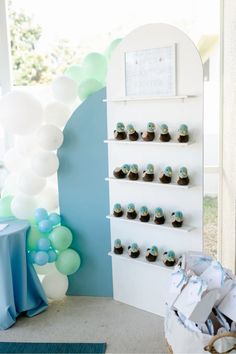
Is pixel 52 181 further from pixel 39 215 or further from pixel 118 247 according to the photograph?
pixel 118 247

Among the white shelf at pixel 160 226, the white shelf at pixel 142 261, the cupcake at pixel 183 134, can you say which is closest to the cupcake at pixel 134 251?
the white shelf at pixel 142 261

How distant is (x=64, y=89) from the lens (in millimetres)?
2684

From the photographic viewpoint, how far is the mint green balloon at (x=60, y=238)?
2805mm

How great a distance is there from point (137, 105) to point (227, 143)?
0.65 m

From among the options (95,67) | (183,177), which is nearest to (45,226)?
(183,177)

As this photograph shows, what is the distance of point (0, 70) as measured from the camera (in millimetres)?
3293

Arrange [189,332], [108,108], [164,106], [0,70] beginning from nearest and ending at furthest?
[189,332] < [164,106] < [108,108] < [0,70]

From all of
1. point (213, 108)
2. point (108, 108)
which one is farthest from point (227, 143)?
point (108, 108)

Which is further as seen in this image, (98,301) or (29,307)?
(98,301)

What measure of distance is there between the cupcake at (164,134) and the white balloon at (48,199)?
90cm

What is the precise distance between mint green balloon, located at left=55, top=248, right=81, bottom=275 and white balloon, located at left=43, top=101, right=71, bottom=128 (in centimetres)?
86

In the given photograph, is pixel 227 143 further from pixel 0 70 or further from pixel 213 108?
pixel 0 70

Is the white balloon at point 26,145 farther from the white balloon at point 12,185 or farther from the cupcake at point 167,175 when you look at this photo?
the cupcake at point 167,175

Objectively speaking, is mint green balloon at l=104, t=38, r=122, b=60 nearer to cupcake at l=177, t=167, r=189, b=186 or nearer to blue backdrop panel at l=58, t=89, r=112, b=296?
blue backdrop panel at l=58, t=89, r=112, b=296
